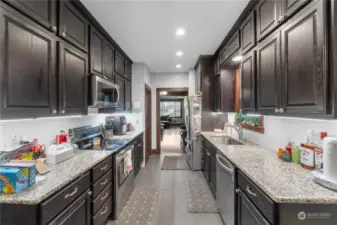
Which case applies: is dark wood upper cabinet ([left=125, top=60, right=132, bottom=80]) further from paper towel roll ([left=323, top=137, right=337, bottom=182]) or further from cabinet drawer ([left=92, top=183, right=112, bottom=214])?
paper towel roll ([left=323, top=137, right=337, bottom=182])

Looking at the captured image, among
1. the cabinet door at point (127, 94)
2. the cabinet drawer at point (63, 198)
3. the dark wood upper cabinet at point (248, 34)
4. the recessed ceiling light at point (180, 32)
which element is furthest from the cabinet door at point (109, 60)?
the dark wood upper cabinet at point (248, 34)

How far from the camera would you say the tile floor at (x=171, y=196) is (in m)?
2.43

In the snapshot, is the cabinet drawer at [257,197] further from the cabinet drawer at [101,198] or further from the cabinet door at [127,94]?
the cabinet door at [127,94]

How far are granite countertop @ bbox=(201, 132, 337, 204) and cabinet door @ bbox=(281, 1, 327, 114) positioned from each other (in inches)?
19.6

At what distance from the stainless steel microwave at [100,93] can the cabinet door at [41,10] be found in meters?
0.77

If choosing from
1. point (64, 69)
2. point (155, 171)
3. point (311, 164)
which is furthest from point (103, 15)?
point (155, 171)

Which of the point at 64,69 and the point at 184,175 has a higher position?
the point at 64,69

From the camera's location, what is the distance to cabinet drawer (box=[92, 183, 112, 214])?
6.14ft

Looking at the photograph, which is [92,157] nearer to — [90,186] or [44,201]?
[90,186]

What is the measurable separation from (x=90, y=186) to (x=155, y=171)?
8.69 ft

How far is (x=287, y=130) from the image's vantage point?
2055mm

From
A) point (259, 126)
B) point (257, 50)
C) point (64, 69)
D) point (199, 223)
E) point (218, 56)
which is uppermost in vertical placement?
point (218, 56)

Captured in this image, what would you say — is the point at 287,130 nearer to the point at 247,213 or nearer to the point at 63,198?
the point at 247,213

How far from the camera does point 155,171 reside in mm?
4316
